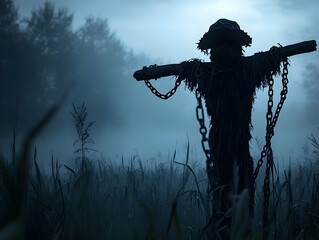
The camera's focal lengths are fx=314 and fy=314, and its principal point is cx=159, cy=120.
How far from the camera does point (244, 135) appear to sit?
2855mm

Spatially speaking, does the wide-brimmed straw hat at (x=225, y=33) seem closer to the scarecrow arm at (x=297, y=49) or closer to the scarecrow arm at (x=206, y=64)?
the scarecrow arm at (x=206, y=64)

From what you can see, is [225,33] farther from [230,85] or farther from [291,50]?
[291,50]

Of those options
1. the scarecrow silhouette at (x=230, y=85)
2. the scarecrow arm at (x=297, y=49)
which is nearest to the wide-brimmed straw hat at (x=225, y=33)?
the scarecrow silhouette at (x=230, y=85)

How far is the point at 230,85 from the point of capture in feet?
9.56

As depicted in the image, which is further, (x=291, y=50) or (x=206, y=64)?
(x=206, y=64)

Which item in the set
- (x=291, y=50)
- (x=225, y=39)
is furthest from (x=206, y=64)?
(x=291, y=50)

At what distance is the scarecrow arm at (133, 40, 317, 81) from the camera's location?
2.80 m

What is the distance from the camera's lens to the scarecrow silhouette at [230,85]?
2.84m

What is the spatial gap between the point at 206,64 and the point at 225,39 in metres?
0.30

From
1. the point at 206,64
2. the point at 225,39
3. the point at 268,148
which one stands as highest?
the point at 225,39

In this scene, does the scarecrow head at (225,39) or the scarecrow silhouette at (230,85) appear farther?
the scarecrow head at (225,39)

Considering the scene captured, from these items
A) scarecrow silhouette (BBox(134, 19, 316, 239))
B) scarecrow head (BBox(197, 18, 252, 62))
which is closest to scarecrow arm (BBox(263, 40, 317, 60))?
scarecrow silhouette (BBox(134, 19, 316, 239))

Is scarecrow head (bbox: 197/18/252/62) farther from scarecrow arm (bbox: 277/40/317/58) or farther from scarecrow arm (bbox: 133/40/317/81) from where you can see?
scarecrow arm (bbox: 277/40/317/58)

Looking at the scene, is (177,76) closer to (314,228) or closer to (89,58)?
(314,228)
